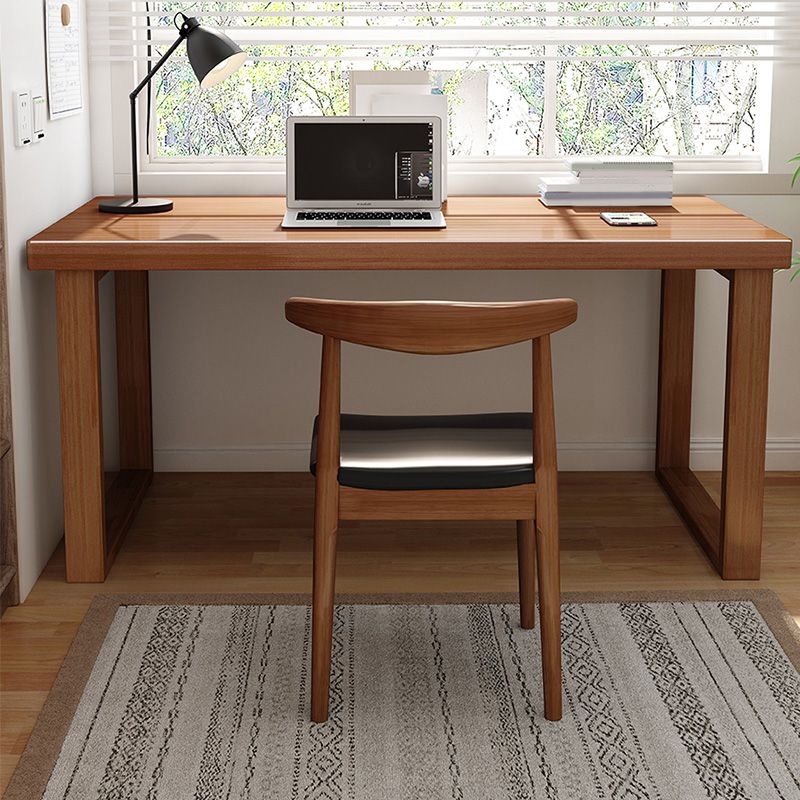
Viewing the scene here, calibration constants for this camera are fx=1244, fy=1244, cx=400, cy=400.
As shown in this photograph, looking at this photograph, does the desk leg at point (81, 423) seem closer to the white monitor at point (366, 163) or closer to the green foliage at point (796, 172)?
the white monitor at point (366, 163)

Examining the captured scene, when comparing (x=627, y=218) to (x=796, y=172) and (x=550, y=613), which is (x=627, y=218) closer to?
(x=796, y=172)

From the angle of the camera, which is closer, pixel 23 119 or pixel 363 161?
pixel 23 119

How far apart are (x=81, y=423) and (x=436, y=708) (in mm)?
1014

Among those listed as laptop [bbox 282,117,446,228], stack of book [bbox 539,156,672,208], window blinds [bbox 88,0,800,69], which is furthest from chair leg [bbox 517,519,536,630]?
window blinds [bbox 88,0,800,69]

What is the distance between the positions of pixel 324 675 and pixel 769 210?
1980 mm

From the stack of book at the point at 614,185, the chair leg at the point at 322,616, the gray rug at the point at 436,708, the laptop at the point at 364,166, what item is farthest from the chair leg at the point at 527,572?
the stack of book at the point at 614,185

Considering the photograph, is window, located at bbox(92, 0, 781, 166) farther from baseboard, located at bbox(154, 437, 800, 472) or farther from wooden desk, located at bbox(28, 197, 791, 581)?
baseboard, located at bbox(154, 437, 800, 472)

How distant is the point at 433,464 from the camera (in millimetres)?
2174

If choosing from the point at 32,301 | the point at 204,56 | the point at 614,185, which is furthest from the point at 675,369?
the point at 32,301

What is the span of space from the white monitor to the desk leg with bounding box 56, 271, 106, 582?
0.60m

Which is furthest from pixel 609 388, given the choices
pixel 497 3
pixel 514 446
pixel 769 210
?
pixel 514 446

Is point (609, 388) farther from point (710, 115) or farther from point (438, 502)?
point (438, 502)

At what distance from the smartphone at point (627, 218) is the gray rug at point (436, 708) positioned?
87 cm

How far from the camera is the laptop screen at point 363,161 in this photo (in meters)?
3.00
